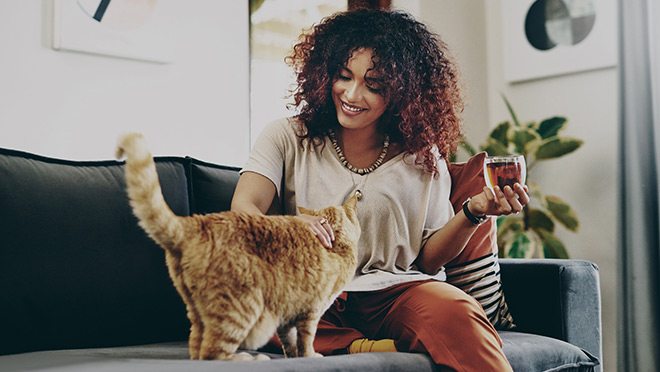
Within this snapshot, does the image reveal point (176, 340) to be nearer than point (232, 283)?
No

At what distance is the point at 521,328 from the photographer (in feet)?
6.01

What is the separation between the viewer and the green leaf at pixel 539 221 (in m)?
3.10

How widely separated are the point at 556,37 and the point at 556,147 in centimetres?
69

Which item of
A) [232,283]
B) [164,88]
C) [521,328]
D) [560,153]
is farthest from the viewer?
[560,153]

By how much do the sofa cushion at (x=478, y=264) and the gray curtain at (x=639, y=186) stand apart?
4.16 ft

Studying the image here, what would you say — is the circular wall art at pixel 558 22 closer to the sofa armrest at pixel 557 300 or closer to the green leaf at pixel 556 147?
the green leaf at pixel 556 147

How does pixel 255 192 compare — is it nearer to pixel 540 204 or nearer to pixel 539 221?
pixel 539 221

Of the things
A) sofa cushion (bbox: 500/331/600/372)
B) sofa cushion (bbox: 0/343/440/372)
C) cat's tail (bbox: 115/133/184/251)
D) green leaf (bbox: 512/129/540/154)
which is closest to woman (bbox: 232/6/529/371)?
sofa cushion (bbox: 0/343/440/372)

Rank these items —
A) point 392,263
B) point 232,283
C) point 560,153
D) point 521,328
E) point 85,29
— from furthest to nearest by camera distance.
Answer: point 560,153
point 85,29
point 521,328
point 392,263
point 232,283

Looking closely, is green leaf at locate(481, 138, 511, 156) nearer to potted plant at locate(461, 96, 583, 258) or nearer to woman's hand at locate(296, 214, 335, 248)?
potted plant at locate(461, 96, 583, 258)

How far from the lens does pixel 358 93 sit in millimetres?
1535

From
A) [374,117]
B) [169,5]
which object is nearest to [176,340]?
[374,117]

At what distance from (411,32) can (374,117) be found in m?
0.29

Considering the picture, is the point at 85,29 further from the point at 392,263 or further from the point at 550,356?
the point at 550,356
